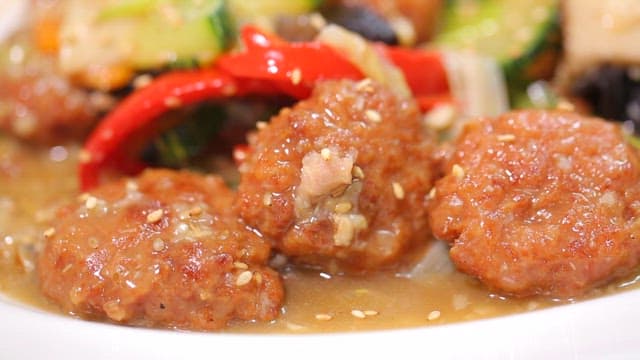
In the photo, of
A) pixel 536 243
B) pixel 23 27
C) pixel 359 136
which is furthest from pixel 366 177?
pixel 23 27

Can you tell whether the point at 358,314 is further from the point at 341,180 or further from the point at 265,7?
the point at 265,7

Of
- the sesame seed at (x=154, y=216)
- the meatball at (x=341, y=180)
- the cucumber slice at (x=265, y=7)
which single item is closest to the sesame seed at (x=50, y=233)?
the sesame seed at (x=154, y=216)

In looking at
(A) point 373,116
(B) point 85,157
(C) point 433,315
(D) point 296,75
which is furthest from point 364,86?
(B) point 85,157

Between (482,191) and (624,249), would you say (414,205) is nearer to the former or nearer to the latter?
→ (482,191)

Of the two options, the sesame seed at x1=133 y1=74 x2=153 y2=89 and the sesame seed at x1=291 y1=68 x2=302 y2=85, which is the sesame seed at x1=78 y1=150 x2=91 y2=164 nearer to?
the sesame seed at x1=133 y1=74 x2=153 y2=89

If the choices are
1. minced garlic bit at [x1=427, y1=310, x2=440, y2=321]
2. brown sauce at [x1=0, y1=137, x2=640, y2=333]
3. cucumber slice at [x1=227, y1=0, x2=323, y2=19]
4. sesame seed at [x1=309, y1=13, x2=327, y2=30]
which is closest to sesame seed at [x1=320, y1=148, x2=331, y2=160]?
brown sauce at [x1=0, y1=137, x2=640, y2=333]

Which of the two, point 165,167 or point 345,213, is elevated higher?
point 345,213
